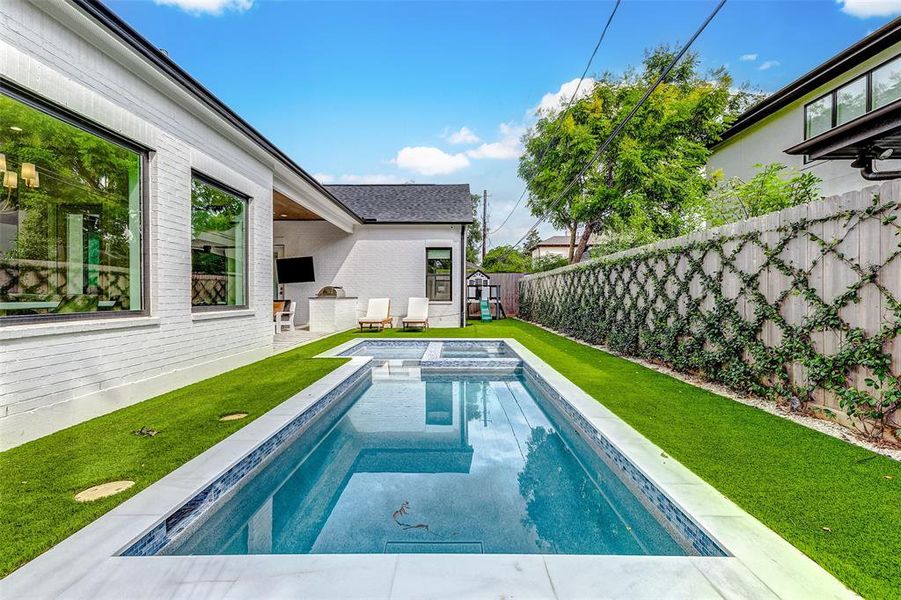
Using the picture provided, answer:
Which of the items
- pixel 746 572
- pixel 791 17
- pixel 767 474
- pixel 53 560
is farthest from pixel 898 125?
pixel 53 560

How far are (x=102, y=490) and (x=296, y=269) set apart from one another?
36.2 ft

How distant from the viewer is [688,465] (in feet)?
8.62

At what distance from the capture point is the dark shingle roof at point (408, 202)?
12.8 m

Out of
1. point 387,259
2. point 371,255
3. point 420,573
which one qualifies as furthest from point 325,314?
point 420,573

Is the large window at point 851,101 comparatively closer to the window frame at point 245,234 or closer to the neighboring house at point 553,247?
the window frame at point 245,234

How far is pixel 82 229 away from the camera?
3908mm

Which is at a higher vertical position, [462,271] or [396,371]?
[462,271]

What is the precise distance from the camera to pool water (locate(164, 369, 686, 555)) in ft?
7.26

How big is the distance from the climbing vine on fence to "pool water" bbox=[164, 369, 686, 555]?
2.07 metres

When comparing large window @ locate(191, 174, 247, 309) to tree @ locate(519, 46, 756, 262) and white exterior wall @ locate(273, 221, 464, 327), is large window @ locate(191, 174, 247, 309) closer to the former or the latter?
white exterior wall @ locate(273, 221, 464, 327)

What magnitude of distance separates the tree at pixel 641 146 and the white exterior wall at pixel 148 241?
430 inches

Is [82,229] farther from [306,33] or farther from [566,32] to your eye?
[566,32]

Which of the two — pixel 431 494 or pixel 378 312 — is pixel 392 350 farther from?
pixel 431 494

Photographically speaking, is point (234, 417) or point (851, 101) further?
point (851, 101)
